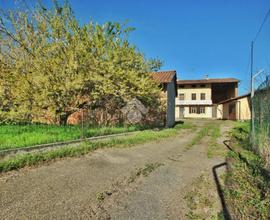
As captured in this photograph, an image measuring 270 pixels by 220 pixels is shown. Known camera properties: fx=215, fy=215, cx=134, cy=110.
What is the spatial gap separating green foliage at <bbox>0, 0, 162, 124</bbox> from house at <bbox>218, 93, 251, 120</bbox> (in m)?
23.6

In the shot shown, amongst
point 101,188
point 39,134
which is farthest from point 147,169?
point 39,134

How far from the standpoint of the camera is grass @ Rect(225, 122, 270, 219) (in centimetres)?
352

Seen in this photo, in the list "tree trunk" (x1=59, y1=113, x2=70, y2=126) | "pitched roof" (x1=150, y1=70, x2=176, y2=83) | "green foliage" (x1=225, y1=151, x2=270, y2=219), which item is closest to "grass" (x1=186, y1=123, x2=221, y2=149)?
"green foliage" (x1=225, y1=151, x2=270, y2=219)

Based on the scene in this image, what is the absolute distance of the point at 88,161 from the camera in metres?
6.64

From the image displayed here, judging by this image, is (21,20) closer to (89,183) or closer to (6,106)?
(6,106)

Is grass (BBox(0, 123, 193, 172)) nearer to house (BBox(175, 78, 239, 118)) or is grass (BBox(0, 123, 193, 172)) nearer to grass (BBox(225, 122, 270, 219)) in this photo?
grass (BBox(225, 122, 270, 219))

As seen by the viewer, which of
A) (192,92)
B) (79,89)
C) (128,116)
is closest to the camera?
(79,89)

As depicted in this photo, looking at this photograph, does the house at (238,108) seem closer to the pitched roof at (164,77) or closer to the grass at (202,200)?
the pitched roof at (164,77)

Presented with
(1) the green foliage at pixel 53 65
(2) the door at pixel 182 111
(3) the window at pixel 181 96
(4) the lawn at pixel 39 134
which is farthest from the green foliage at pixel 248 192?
(3) the window at pixel 181 96

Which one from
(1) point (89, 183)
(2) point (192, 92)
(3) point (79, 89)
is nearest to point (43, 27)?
(3) point (79, 89)

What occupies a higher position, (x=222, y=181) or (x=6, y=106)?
(x=6, y=106)

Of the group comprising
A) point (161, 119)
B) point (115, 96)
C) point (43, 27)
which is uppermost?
point (43, 27)

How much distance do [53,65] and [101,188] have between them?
7625 mm

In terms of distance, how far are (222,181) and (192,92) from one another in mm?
44410
